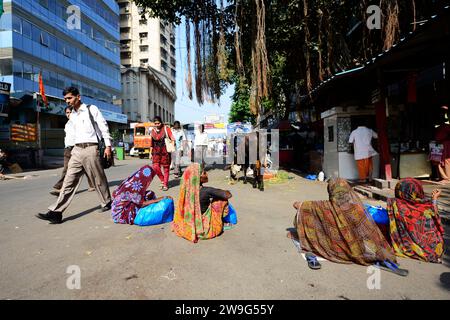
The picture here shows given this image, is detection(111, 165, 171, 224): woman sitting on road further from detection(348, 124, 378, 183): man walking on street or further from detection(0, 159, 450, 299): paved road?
detection(348, 124, 378, 183): man walking on street

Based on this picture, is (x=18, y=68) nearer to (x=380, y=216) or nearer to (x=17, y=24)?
(x=17, y=24)

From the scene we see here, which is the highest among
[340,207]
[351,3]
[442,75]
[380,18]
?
[351,3]

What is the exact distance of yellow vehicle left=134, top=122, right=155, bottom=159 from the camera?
25.7 m

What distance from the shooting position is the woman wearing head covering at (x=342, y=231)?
9.92ft

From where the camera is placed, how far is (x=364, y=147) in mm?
7480

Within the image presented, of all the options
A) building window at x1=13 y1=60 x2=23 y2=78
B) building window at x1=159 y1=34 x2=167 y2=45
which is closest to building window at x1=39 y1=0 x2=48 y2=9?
building window at x1=13 y1=60 x2=23 y2=78

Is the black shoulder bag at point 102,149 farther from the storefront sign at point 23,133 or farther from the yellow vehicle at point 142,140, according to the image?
the yellow vehicle at point 142,140

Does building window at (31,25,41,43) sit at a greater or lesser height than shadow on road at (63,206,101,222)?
greater

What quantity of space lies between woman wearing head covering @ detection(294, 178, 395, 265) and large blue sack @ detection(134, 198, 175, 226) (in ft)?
6.81

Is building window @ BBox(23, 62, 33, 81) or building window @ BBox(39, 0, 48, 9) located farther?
building window @ BBox(39, 0, 48, 9)
